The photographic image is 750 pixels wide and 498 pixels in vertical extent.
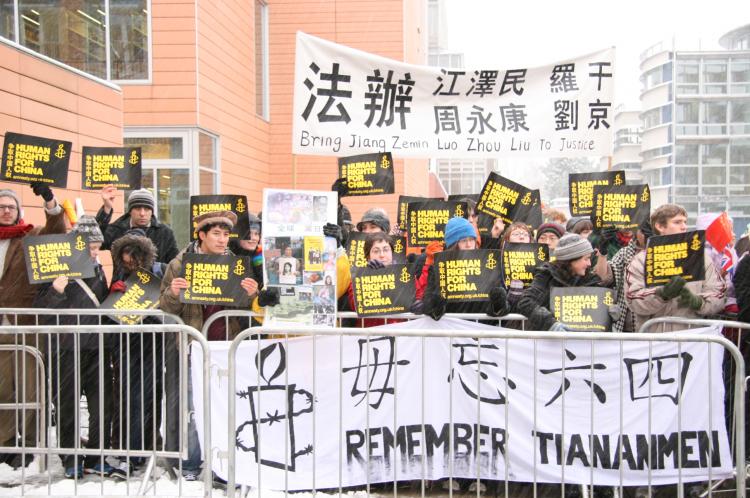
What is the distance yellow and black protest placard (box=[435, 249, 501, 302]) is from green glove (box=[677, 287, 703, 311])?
1358 millimetres

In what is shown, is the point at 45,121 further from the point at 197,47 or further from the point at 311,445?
the point at 311,445

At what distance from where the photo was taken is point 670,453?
4566mm

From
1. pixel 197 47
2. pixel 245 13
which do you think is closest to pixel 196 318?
pixel 197 47

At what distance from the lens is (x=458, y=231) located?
18.5 ft

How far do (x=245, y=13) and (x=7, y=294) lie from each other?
12.1m

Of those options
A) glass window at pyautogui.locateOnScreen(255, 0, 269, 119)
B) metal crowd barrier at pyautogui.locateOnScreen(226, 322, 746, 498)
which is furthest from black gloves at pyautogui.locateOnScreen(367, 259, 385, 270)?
glass window at pyautogui.locateOnScreen(255, 0, 269, 119)

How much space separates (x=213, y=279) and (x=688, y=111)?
66.2 m

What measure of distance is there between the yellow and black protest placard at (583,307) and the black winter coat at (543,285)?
0.48ft

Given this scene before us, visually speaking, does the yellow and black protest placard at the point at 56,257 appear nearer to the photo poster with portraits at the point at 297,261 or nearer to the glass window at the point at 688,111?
the photo poster with portraits at the point at 297,261

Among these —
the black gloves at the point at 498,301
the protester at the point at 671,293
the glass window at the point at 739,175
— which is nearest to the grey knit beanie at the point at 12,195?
the black gloves at the point at 498,301

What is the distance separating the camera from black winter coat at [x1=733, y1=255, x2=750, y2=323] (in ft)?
18.1

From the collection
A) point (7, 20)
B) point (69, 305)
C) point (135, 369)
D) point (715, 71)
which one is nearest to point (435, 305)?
point (135, 369)

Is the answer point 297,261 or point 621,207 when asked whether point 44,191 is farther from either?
point 621,207

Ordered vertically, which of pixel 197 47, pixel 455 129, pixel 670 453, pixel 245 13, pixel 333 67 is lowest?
pixel 670 453
